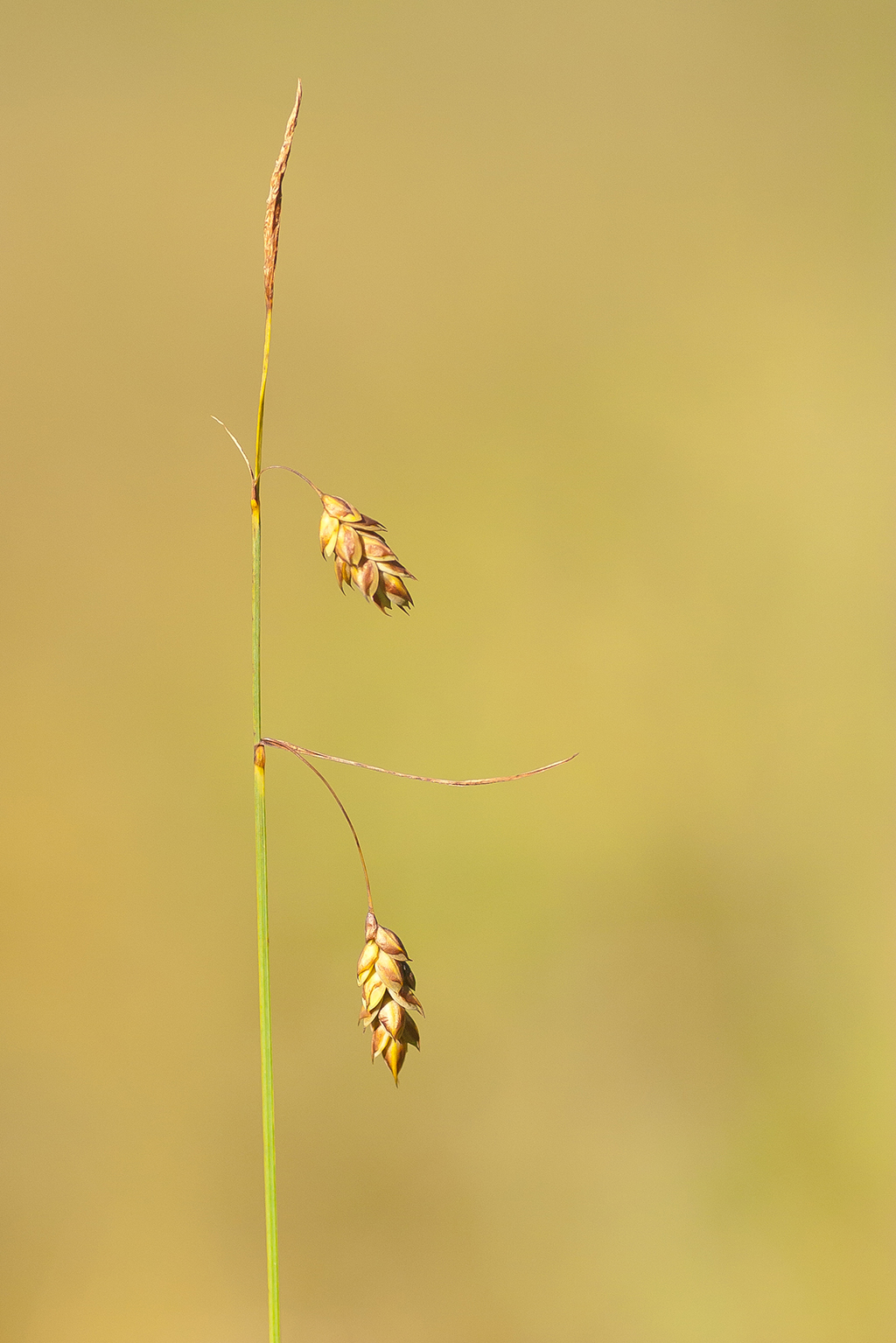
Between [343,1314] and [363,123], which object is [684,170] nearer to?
[363,123]

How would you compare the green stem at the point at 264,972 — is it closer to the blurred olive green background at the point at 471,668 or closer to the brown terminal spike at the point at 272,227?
the brown terminal spike at the point at 272,227

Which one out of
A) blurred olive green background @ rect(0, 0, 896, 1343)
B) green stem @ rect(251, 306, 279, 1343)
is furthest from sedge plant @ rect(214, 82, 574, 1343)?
blurred olive green background @ rect(0, 0, 896, 1343)

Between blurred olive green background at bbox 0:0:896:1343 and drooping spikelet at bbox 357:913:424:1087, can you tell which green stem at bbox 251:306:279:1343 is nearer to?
drooping spikelet at bbox 357:913:424:1087

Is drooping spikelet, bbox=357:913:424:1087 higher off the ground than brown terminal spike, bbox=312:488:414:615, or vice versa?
brown terminal spike, bbox=312:488:414:615

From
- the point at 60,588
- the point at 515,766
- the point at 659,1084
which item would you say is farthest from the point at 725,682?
the point at 60,588

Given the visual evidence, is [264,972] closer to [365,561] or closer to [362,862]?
[362,862]
